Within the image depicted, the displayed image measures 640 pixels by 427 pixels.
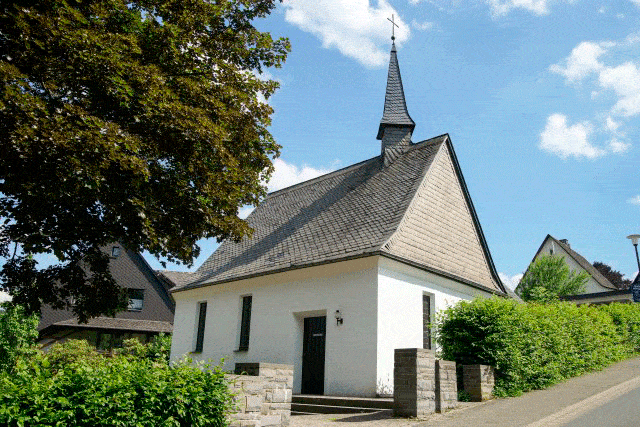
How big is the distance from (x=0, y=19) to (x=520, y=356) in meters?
13.1

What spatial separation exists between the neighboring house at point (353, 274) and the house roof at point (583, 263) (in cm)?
2542

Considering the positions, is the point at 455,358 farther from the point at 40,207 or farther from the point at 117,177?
the point at 40,207

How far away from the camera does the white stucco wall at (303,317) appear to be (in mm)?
13758

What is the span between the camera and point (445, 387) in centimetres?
1066

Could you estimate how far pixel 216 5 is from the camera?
37.4ft

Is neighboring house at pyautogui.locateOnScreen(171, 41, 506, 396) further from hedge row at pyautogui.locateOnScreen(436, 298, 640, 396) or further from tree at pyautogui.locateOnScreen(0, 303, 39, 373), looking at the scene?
tree at pyautogui.locateOnScreen(0, 303, 39, 373)

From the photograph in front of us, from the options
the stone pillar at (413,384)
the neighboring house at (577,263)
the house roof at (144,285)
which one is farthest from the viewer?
the neighboring house at (577,263)

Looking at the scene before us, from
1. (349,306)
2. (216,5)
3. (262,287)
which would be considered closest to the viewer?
(216,5)

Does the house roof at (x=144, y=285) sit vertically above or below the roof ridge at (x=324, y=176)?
below

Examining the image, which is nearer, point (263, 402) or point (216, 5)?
point (263, 402)

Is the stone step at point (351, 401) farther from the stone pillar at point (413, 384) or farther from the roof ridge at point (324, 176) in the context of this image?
the roof ridge at point (324, 176)

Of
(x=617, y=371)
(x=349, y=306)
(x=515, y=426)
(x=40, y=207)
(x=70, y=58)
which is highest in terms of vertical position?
(x=70, y=58)

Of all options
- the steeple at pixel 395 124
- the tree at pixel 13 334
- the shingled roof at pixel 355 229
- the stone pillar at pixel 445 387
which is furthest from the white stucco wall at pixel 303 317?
the tree at pixel 13 334

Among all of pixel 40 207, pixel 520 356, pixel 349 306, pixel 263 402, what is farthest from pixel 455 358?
pixel 40 207
